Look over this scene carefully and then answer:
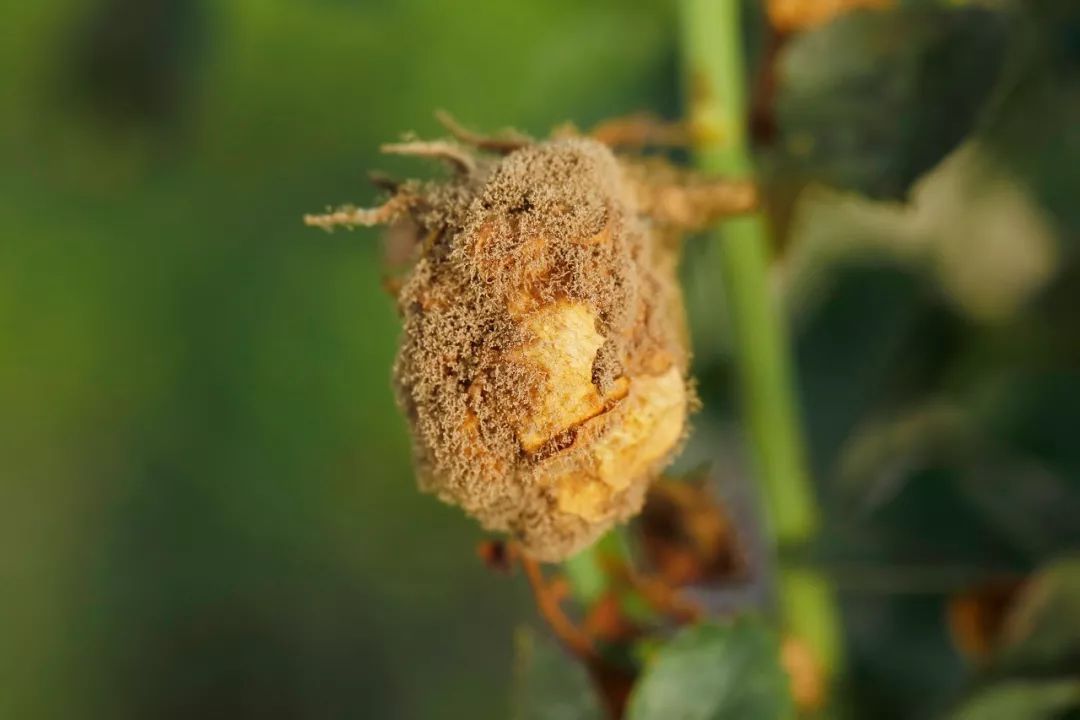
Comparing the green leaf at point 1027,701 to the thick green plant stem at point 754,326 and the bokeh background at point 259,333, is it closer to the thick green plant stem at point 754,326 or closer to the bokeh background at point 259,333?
the thick green plant stem at point 754,326

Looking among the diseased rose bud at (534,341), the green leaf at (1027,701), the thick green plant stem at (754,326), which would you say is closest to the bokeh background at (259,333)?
the thick green plant stem at (754,326)

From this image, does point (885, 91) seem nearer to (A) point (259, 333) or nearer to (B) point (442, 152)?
(B) point (442, 152)

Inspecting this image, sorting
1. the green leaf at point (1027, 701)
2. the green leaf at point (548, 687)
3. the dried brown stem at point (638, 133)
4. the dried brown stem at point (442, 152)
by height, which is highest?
the dried brown stem at point (638, 133)

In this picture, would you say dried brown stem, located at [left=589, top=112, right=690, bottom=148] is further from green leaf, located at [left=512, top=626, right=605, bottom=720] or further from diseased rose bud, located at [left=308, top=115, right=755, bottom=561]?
green leaf, located at [left=512, top=626, right=605, bottom=720]

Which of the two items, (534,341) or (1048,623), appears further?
(1048,623)

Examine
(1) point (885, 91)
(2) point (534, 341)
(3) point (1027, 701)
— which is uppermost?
(1) point (885, 91)

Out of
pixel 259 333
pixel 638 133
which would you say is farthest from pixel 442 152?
pixel 259 333
